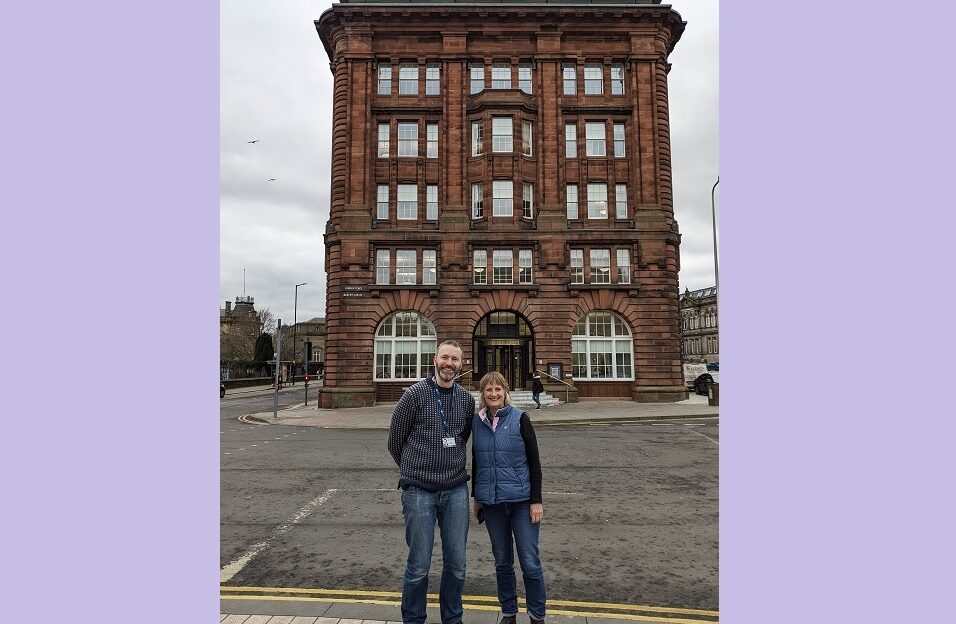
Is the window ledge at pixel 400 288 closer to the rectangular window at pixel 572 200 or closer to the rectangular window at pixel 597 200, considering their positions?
the rectangular window at pixel 572 200

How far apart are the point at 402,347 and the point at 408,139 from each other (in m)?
11.4

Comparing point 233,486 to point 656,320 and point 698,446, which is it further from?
point 656,320

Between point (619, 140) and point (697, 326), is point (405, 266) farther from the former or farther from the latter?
point (697, 326)

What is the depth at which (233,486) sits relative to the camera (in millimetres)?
9672

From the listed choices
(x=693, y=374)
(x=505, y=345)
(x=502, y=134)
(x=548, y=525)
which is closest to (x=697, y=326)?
(x=693, y=374)

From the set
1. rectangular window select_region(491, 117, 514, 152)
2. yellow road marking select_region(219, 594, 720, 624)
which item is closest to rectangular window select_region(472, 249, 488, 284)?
rectangular window select_region(491, 117, 514, 152)

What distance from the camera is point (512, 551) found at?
4.24 meters

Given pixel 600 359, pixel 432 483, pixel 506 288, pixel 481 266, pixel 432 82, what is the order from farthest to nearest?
pixel 432 82
pixel 600 359
pixel 481 266
pixel 506 288
pixel 432 483

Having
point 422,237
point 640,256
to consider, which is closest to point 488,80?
point 422,237

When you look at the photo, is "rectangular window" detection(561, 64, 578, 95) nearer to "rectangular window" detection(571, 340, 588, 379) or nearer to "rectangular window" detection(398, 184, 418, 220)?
"rectangular window" detection(398, 184, 418, 220)

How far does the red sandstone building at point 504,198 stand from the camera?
28641 millimetres

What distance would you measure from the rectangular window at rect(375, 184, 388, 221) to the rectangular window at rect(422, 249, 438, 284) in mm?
3022

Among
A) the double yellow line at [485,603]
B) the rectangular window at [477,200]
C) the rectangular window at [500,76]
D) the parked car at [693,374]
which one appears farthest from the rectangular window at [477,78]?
the double yellow line at [485,603]

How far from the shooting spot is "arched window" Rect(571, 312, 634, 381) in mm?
29156
